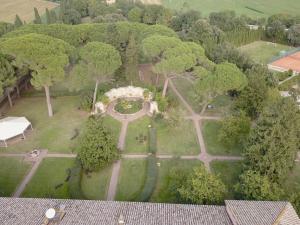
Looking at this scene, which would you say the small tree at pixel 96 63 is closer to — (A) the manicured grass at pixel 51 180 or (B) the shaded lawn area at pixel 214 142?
(A) the manicured grass at pixel 51 180

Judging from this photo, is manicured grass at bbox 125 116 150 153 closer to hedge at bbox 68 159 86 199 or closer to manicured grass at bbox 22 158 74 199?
hedge at bbox 68 159 86 199

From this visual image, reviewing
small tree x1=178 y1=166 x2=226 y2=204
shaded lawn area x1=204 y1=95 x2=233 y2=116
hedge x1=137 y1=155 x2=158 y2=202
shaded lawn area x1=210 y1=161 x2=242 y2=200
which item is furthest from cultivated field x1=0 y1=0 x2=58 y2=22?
small tree x1=178 y1=166 x2=226 y2=204

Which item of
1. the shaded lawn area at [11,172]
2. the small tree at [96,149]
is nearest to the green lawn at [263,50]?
the small tree at [96,149]

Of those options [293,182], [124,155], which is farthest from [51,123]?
[293,182]

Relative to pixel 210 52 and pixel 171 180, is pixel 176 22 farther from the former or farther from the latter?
pixel 171 180

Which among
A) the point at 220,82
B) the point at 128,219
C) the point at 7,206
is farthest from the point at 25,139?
the point at 220,82

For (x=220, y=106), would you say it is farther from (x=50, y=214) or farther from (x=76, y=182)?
(x=50, y=214)
